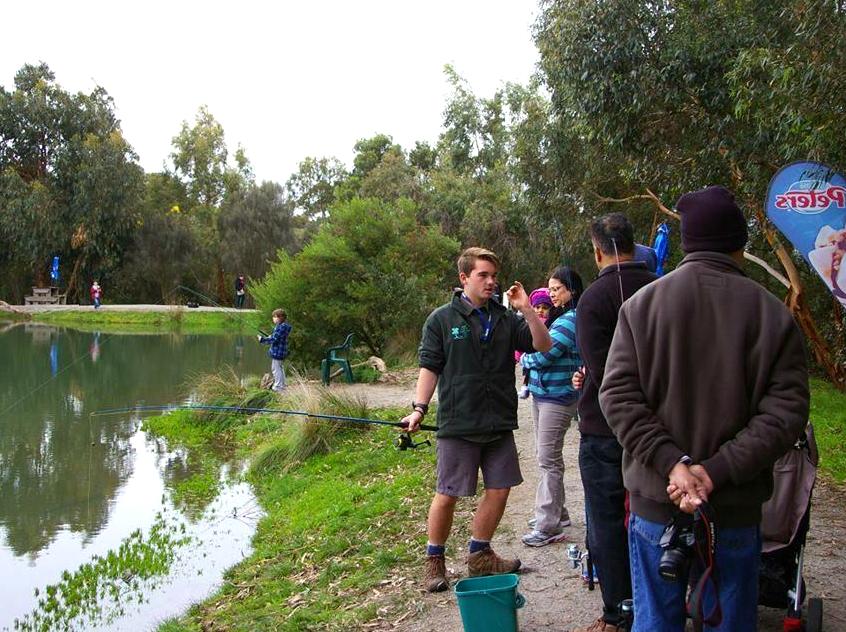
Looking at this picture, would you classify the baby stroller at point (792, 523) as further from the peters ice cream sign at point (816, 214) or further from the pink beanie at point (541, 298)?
the peters ice cream sign at point (816, 214)

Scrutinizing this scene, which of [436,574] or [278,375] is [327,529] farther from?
[278,375]

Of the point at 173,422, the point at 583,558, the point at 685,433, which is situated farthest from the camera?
the point at 173,422

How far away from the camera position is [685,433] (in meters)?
2.75

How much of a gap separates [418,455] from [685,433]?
701 cm

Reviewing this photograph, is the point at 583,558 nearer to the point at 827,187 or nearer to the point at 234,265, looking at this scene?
the point at 827,187

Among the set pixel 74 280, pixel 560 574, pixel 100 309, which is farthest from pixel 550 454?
pixel 74 280

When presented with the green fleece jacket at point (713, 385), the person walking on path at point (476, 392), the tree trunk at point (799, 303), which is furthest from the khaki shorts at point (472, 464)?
the tree trunk at point (799, 303)

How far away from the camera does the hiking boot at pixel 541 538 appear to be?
221 inches

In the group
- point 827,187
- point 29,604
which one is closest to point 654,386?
point 827,187

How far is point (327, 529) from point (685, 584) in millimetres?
4913

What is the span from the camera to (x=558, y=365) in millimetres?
5465

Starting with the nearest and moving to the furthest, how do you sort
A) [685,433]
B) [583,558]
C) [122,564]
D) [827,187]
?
[685,433] → [583,558] → [827,187] → [122,564]

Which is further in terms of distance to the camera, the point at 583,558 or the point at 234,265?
the point at 234,265

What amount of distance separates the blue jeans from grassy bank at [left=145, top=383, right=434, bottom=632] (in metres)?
2.23
